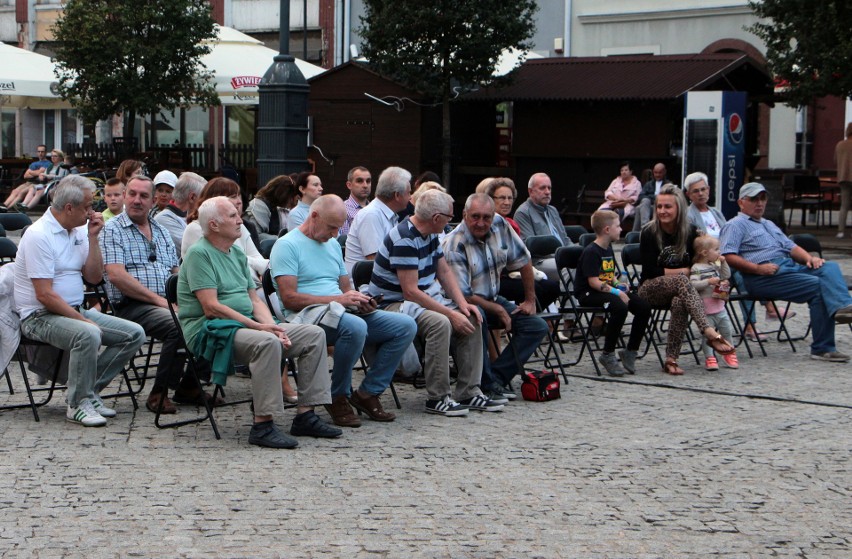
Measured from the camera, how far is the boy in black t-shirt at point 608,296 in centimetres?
1032

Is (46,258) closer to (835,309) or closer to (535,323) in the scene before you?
(535,323)

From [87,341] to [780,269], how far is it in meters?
5.96

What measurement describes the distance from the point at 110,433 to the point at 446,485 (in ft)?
7.29

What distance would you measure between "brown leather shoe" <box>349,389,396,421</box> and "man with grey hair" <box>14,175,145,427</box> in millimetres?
1363

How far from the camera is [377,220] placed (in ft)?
32.6

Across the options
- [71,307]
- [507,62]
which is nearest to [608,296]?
[71,307]

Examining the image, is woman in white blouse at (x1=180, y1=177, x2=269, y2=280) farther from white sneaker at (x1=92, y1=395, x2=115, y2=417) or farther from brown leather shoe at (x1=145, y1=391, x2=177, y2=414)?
white sneaker at (x1=92, y1=395, x2=115, y2=417)

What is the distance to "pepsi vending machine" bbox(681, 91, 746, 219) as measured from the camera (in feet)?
69.4

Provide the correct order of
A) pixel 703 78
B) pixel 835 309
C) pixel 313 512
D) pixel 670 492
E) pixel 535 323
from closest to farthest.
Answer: pixel 313 512, pixel 670 492, pixel 535 323, pixel 835 309, pixel 703 78

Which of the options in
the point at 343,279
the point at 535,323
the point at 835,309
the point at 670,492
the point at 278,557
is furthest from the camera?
the point at 835,309

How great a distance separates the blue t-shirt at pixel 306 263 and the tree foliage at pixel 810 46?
48.9 feet

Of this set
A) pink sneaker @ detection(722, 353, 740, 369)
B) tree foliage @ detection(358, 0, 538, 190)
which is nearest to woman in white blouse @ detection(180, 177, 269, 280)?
pink sneaker @ detection(722, 353, 740, 369)

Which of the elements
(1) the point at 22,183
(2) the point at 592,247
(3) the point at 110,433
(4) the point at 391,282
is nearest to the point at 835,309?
(2) the point at 592,247

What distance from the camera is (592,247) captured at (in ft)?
34.4
